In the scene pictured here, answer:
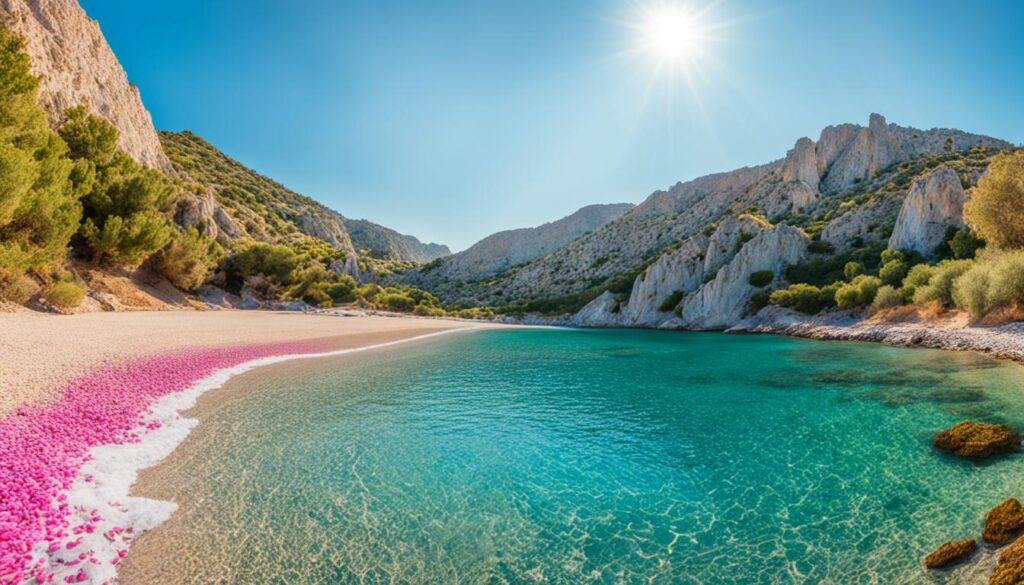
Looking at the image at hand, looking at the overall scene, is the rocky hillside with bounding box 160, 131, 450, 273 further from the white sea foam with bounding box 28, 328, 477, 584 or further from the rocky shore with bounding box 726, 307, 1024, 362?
the rocky shore with bounding box 726, 307, 1024, 362

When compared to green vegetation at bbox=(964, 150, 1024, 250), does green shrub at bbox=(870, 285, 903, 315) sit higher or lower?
lower

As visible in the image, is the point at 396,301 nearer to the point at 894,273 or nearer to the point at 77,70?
the point at 77,70

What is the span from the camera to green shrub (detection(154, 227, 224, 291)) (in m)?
36.0

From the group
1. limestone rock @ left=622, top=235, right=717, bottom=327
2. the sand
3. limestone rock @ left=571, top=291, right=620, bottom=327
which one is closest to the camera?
the sand

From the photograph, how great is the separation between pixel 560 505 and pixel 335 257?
269 ft

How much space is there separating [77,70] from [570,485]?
6372 centimetres

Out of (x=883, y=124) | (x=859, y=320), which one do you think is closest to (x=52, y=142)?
(x=859, y=320)

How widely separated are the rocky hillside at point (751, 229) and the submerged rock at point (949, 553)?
2029 inches

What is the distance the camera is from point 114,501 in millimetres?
6406

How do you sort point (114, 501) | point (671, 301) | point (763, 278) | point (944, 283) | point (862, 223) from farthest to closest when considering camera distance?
point (671, 301)
point (862, 223)
point (763, 278)
point (944, 283)
point (114, 501)

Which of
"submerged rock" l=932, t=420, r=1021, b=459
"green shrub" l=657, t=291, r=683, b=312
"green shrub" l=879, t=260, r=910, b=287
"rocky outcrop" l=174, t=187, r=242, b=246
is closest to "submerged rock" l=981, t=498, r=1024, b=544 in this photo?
"submerged rock" l=932, t=420, r=1021, b=459

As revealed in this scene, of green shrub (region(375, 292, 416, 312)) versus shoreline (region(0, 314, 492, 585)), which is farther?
green shrub (region(375, 292, 416, 312))

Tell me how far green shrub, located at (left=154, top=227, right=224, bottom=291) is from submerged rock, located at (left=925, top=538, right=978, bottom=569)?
1870 inches

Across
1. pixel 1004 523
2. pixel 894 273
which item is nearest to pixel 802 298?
pixel 894 273
